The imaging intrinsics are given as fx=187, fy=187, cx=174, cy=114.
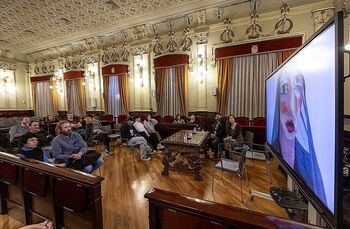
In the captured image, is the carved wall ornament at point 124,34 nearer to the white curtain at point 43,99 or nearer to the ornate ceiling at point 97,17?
the ornate ceiling at point 97,17

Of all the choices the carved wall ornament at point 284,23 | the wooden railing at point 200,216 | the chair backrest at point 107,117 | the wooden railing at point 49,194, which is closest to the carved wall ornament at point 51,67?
the chair backrest at point 107,117

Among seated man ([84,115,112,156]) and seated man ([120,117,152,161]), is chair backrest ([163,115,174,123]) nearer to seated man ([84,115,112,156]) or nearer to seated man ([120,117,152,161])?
seated man ([120,117,152,161])

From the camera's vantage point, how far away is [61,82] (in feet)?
34.9

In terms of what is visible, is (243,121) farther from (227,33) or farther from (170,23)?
(170,23)

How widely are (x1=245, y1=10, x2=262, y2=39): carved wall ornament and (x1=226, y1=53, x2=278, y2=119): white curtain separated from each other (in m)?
0.68

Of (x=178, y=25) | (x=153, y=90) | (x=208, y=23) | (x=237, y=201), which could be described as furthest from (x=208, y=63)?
(x=237, y=201)

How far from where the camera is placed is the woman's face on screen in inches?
54.0

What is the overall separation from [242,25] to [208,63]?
5.50 feet

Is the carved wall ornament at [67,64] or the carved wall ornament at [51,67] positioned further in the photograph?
the carved wall ornament at [51,67]

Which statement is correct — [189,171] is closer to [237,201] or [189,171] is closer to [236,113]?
[237,201]

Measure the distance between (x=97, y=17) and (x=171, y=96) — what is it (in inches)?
157

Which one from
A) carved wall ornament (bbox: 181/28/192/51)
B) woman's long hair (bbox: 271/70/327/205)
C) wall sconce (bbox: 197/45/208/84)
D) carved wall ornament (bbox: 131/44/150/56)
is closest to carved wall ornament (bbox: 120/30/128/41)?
carved wall ornament (bbox: 131/44/150/56)

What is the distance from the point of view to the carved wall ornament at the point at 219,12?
6.07m

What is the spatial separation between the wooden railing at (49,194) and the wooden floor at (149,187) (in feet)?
1.12
